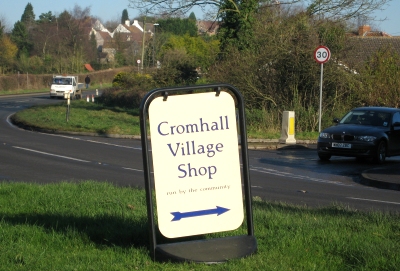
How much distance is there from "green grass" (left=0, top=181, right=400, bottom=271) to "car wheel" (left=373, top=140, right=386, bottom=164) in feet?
33.9

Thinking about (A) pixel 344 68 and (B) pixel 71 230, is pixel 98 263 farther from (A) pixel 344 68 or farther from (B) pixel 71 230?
(A) pixel 344 68

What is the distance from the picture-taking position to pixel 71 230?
5.94m

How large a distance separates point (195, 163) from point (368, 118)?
582 inches

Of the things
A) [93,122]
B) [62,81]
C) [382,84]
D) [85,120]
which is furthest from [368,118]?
[62,81]

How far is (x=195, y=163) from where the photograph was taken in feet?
16.9

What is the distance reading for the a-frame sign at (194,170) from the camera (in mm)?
5051

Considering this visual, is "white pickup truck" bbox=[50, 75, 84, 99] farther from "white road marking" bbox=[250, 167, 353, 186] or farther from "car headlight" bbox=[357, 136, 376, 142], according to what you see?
"white road marking" bbox=[250, 167, 353, 186]

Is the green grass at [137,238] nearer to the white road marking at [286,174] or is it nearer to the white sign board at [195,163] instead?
the white sign board at [195,163]

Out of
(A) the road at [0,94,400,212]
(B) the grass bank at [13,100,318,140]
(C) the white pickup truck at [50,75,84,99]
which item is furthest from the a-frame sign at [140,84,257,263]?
(C) the white pickup truck at [50,75,84,99]

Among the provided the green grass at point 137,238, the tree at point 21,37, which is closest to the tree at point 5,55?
the tree at point 21,37

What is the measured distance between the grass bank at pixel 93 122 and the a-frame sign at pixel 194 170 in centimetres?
1862

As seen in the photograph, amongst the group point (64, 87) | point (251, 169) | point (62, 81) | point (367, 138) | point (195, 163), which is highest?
point (62, 81)

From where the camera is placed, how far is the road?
11477 mm

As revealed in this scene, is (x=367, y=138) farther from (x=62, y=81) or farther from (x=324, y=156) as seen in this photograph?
(x=62, y=81)
